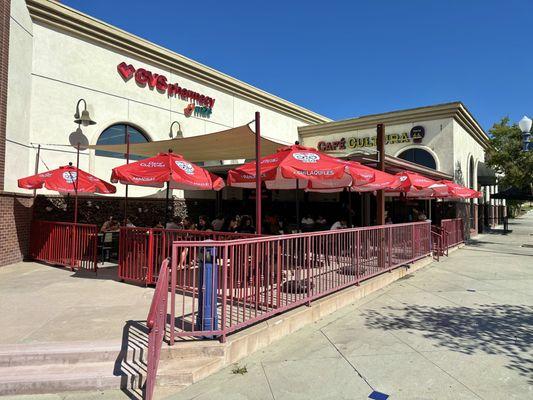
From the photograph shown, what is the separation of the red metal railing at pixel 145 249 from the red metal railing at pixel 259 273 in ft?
1.57

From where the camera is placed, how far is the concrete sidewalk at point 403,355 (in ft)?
12.1

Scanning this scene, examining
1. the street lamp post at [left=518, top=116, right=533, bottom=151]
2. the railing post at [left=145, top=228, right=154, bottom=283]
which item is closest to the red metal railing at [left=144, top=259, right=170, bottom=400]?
the railing post at [left=145, top=228, right=154, bottom=283]

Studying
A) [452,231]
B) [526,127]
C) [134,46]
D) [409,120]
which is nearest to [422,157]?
[409,120]

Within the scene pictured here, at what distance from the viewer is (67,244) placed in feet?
29.1

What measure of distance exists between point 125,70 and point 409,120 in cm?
1516

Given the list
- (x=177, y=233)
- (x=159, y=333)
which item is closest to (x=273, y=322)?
(x=159, y=333)

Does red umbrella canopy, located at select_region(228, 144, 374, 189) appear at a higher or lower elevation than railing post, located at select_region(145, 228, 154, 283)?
higher

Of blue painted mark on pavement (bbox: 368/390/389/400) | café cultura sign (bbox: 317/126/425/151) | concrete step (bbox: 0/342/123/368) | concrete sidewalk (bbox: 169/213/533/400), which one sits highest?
café cultura sign (bbox: 317/126/425/151)

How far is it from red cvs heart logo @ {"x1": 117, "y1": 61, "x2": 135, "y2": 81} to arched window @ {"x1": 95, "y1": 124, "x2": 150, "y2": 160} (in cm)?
192

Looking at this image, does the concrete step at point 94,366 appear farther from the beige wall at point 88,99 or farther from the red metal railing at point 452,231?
the red metal railing at point 452,231

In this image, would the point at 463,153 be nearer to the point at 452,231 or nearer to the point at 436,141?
the point at 436,141

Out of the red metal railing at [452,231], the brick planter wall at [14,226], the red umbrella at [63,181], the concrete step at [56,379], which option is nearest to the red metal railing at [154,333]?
the concrete step at [56,379]

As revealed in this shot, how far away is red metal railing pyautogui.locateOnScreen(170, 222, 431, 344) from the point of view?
14.3 ft

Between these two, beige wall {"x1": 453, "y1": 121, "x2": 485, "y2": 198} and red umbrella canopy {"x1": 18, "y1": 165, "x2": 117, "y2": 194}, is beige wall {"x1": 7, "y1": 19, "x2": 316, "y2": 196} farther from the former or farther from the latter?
beige wall {"x1": 453, "y1": 121, "x2": 485, "y2": 198}
